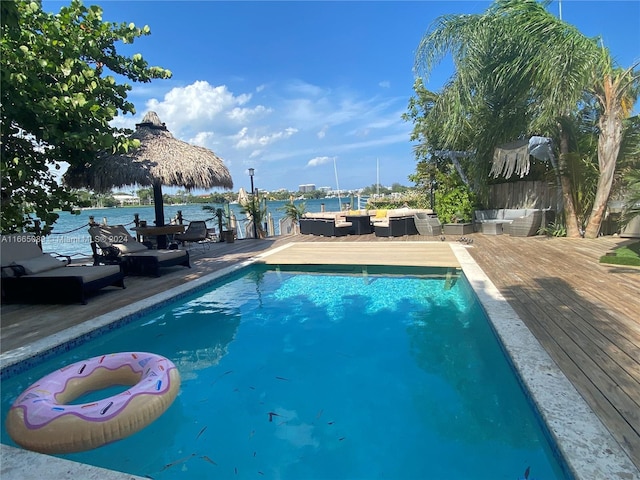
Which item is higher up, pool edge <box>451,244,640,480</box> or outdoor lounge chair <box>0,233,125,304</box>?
outdoor lounge chair <box>0,233,125,304</box>

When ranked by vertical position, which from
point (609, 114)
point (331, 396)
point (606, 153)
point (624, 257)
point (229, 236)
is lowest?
point (331, 396)

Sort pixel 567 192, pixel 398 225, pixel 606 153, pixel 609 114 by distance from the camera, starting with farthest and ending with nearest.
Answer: pixel 398 225 → pixel 567 192 → pixel 606 153 → pixel 609 114

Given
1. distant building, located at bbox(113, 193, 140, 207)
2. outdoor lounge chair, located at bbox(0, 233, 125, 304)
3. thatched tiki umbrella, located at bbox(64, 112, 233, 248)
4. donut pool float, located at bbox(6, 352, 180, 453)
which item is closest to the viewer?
donut pool float, located at bbox(6, 352, 180, 453)

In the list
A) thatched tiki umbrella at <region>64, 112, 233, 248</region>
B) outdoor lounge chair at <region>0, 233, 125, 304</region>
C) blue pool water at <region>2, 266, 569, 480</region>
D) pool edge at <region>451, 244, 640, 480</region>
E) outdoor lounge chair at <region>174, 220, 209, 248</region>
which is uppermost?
thatched tiki umbrella at <region>64, 112, 233, 248</region>

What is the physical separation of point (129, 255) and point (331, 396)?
530 centimetres

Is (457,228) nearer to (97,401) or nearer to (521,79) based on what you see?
(521,79)

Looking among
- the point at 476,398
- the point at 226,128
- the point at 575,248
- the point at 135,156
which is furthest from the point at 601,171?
the point at 226,128

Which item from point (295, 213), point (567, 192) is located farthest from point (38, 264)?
point (567, 192)

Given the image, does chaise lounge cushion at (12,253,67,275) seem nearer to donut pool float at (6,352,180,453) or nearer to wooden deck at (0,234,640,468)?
wooden deck at (0,234,640,468)

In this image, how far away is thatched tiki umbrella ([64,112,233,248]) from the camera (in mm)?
7477

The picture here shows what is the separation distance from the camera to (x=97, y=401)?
2.39 m

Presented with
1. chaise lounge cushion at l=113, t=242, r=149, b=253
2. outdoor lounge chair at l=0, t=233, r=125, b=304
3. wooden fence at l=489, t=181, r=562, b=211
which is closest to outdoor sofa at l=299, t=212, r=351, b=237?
wooden fence at l=489, t=181, r=562, b=211

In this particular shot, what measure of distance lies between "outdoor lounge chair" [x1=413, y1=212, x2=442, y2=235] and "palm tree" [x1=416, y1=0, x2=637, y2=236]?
7.69 feet

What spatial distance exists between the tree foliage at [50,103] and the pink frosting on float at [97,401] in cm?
343
